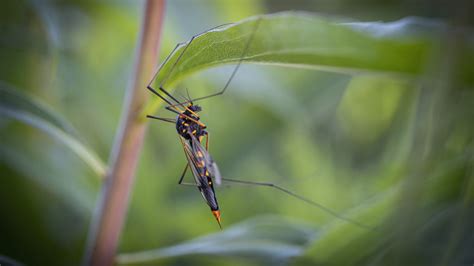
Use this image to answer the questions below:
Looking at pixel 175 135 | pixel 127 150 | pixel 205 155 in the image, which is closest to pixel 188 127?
pixel 205 155

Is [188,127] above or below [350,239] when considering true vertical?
above

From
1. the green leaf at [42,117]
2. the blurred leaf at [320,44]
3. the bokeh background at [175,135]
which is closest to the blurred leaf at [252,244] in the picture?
the bokeh background at [175,135]

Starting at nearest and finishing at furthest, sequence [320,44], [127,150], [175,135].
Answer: [320,44] → [127,150] → [175,135]

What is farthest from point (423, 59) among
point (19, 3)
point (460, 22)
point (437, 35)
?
point (19, 3)

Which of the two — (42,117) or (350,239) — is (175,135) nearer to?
(42,117)

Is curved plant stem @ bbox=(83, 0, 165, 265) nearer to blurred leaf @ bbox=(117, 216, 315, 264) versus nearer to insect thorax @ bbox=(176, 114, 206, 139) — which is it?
blurred leaf @ bbox=(117, 216, 315, 264)

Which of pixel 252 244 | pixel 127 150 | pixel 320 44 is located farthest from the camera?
pixel 252 244
